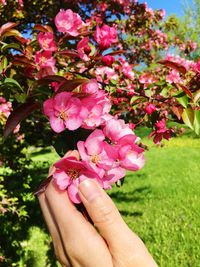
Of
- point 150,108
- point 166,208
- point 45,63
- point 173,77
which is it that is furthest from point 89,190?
point 166,208

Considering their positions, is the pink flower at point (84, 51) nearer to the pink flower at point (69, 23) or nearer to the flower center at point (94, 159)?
the pink flower at point (69, 23)

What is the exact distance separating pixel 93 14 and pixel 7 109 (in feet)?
7.69

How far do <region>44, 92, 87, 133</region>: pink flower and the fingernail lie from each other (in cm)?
22

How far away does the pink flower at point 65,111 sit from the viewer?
1089mm

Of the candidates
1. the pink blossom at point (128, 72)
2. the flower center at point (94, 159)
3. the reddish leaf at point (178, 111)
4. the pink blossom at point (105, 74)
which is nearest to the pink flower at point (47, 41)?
the reddish leaf at point (178, 111)

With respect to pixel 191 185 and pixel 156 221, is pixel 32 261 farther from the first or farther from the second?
pixel 191 185

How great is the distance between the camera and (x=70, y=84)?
1.16 m

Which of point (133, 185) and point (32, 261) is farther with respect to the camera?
point (133, 185)

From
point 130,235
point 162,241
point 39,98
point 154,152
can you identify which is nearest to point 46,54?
point 39,98

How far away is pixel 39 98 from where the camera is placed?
142 cm

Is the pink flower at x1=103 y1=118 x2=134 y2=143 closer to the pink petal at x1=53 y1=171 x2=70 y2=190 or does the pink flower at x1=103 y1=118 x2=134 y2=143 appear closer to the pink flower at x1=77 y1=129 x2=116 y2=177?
the pink flower at x1=77 y1=129 x2=116 y2=177

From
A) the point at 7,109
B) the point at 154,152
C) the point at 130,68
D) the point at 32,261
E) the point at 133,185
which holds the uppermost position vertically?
the point at 130,68

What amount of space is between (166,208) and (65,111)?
17.4ft

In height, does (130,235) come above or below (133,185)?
above
